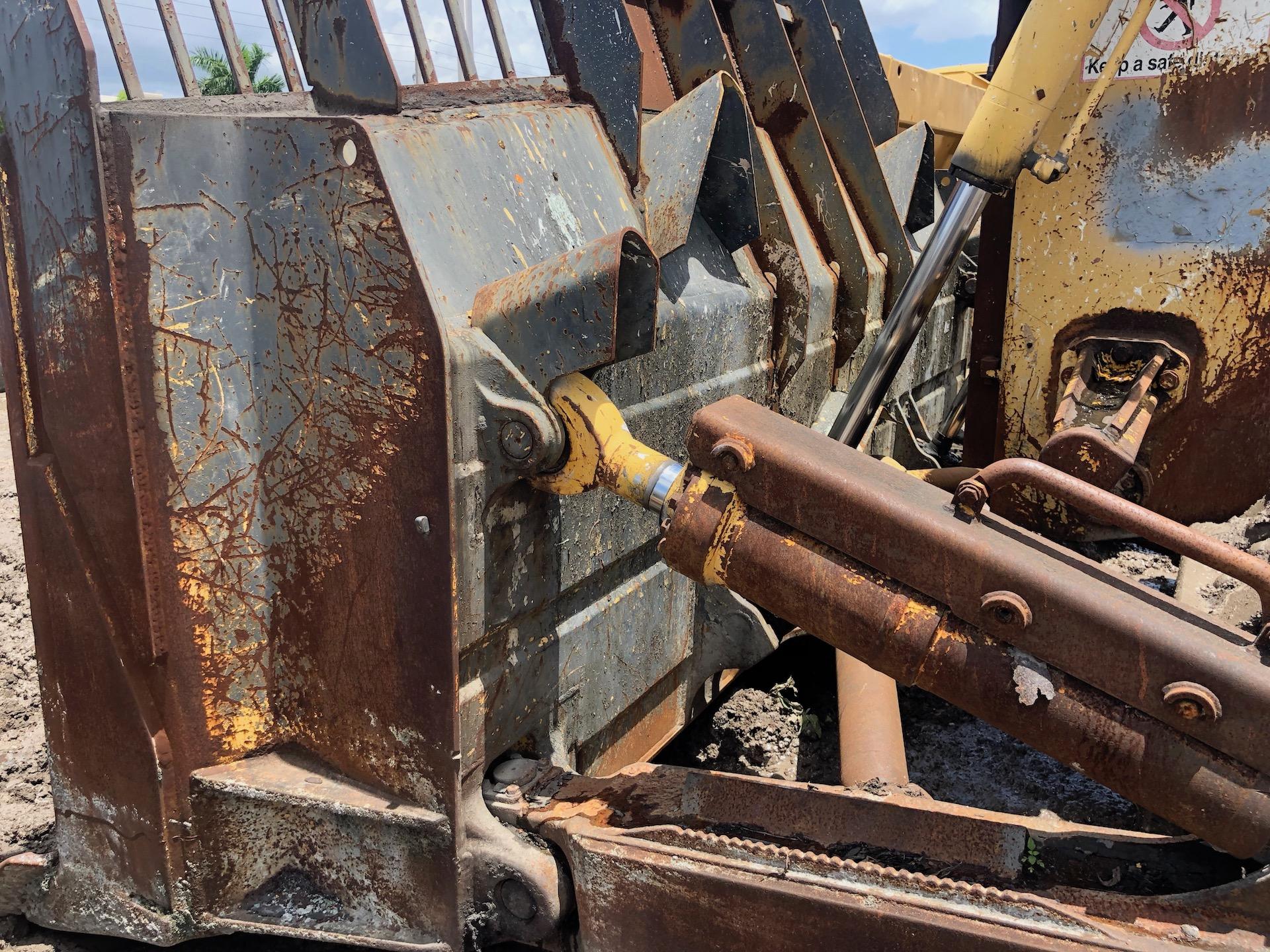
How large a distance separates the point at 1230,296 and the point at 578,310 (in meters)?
1.95

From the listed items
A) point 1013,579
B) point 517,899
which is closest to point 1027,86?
point 1013,579

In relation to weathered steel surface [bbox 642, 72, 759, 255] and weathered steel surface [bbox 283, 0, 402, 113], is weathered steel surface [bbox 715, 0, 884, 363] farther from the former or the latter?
weathered steel surface [bbox 283, 0, 402, 113]

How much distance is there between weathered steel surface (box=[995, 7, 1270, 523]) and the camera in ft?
9.29

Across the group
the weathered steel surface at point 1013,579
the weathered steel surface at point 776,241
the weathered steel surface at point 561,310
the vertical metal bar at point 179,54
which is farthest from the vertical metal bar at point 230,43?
the weathered steel surface at point 1013,579

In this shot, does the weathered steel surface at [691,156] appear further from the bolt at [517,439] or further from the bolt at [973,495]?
the bolt at [973,495]

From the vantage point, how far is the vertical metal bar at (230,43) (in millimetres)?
2447

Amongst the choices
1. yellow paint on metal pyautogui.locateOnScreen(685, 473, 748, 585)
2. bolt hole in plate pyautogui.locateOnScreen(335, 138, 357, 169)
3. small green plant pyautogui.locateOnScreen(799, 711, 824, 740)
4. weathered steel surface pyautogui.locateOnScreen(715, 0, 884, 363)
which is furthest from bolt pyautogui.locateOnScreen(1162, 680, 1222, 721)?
weathered steel surface pyautogui.locateOnScreen(715, 0, 884, 363)

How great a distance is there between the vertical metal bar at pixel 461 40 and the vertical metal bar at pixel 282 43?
443 millimetres

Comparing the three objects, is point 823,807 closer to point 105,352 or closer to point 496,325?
point 496,325

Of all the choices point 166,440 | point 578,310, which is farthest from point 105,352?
point 578,310

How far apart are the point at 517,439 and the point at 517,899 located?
846mm

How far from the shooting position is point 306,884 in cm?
210

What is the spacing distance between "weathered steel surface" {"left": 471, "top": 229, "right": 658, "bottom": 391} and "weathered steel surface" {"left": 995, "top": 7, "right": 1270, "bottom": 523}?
1546 millimetres

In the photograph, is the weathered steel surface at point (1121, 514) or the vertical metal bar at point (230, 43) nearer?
the weathered steel surface at point (1121, 514)
